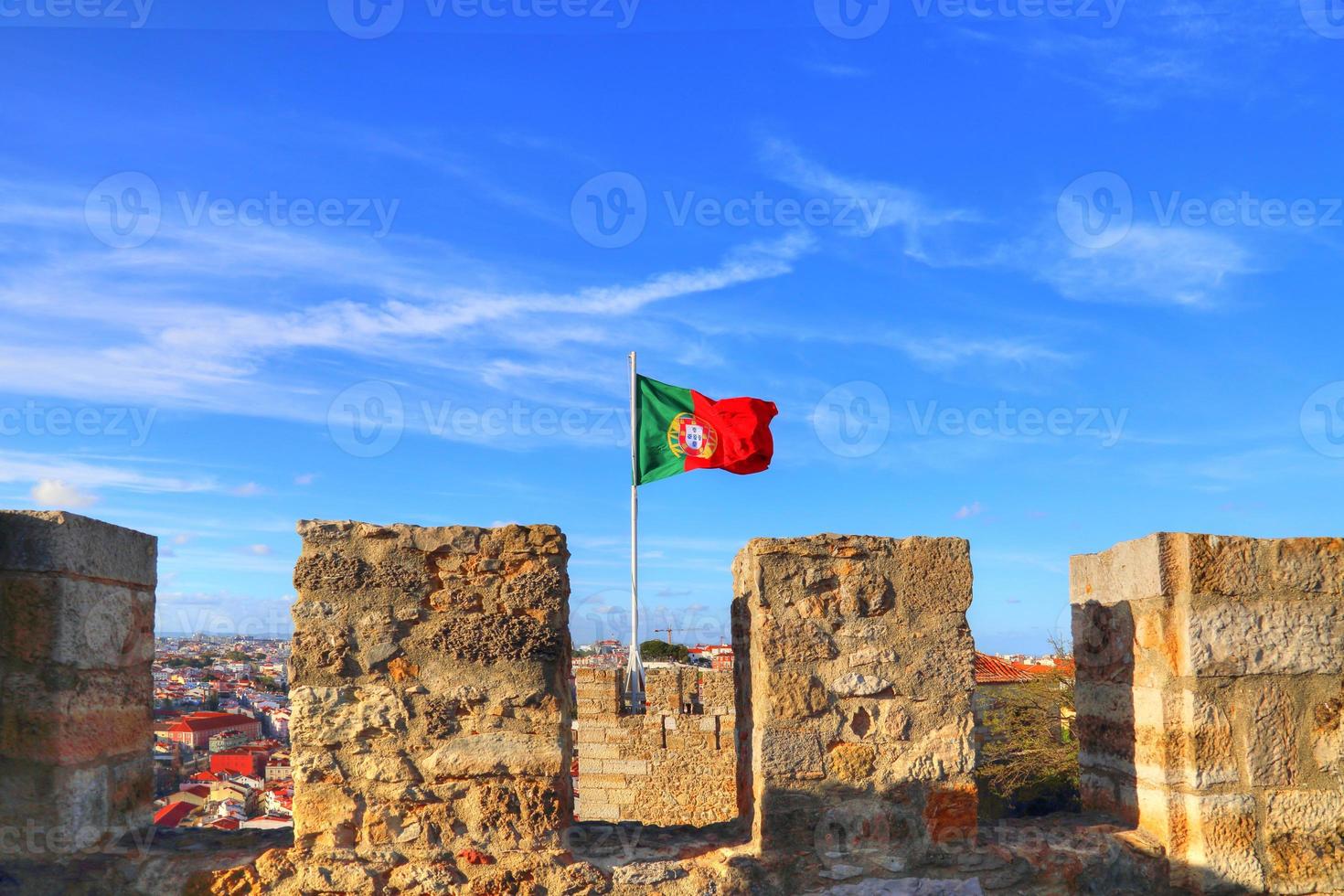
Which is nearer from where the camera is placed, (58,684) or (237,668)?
(58,684)

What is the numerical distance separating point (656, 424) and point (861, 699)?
6791 mm

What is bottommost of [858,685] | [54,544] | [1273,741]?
[1273,741]

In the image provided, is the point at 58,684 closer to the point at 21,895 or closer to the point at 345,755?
the point at 21,895

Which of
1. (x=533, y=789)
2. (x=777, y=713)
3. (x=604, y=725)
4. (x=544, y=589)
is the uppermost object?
(x=544, y=589)

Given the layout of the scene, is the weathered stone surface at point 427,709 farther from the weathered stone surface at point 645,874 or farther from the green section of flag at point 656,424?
the green section of flag at point 656,424

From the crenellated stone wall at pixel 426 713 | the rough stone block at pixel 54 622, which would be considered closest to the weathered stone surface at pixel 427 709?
the crenellated stone wall at pixel 426 713

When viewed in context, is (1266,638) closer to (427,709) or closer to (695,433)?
(427,709)

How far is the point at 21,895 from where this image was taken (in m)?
3.36

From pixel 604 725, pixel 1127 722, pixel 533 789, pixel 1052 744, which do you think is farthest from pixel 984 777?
pixel 533 789

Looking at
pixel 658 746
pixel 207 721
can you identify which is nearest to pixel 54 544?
pixel 207 721

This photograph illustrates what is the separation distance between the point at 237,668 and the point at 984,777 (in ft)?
28.1

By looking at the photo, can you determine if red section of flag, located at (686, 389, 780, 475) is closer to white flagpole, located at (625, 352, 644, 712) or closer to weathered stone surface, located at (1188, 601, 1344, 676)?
white flagpole, located at (625, 352, 644, 712)

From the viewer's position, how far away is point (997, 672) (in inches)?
670

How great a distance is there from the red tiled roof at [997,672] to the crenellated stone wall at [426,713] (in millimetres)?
12224
